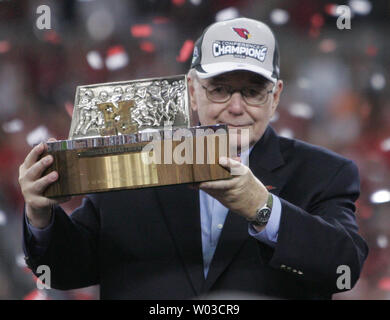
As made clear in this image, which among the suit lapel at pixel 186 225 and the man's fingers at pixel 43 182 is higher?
the man's fingers at pixel 43 182

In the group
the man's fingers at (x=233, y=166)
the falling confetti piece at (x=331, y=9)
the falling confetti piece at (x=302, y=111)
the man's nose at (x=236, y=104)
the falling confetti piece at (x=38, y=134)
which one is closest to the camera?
the man's fingers at (x=233, y=166)

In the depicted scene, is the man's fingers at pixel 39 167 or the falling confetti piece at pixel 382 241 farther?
the falling confetti piece at pixel 382 241

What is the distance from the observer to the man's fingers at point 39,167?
1.29 metres

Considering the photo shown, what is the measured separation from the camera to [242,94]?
5.34 feet

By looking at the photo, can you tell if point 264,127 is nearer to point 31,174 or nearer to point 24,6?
point 31,174

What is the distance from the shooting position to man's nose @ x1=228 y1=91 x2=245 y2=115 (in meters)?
1.60

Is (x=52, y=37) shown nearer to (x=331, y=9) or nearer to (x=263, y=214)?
(x=331, y=9)

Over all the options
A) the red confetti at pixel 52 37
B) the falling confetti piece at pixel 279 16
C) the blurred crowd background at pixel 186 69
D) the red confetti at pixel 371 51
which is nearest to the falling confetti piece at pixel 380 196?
the blurred crowd background at pixel 186 69

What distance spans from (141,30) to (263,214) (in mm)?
1691

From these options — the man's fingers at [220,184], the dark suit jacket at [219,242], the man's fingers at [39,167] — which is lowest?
the dark suit jacket at [219,242]

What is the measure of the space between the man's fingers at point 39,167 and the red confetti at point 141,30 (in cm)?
159

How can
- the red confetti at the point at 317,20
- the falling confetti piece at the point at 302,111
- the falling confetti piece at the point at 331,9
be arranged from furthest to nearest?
the falling confetti piece at the point at 302,111, the red confetti at the point at 317,20, the falling confetti piece at the point at 331,9

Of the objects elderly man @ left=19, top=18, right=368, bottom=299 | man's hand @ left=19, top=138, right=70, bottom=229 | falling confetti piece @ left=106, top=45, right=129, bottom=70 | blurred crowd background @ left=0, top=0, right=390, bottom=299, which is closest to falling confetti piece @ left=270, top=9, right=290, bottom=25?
blurred crowd background @ left=0, top=0, right=390, bottom=299

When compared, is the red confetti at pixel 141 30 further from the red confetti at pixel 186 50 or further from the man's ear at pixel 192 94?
the man's ear at pixel 192 94
